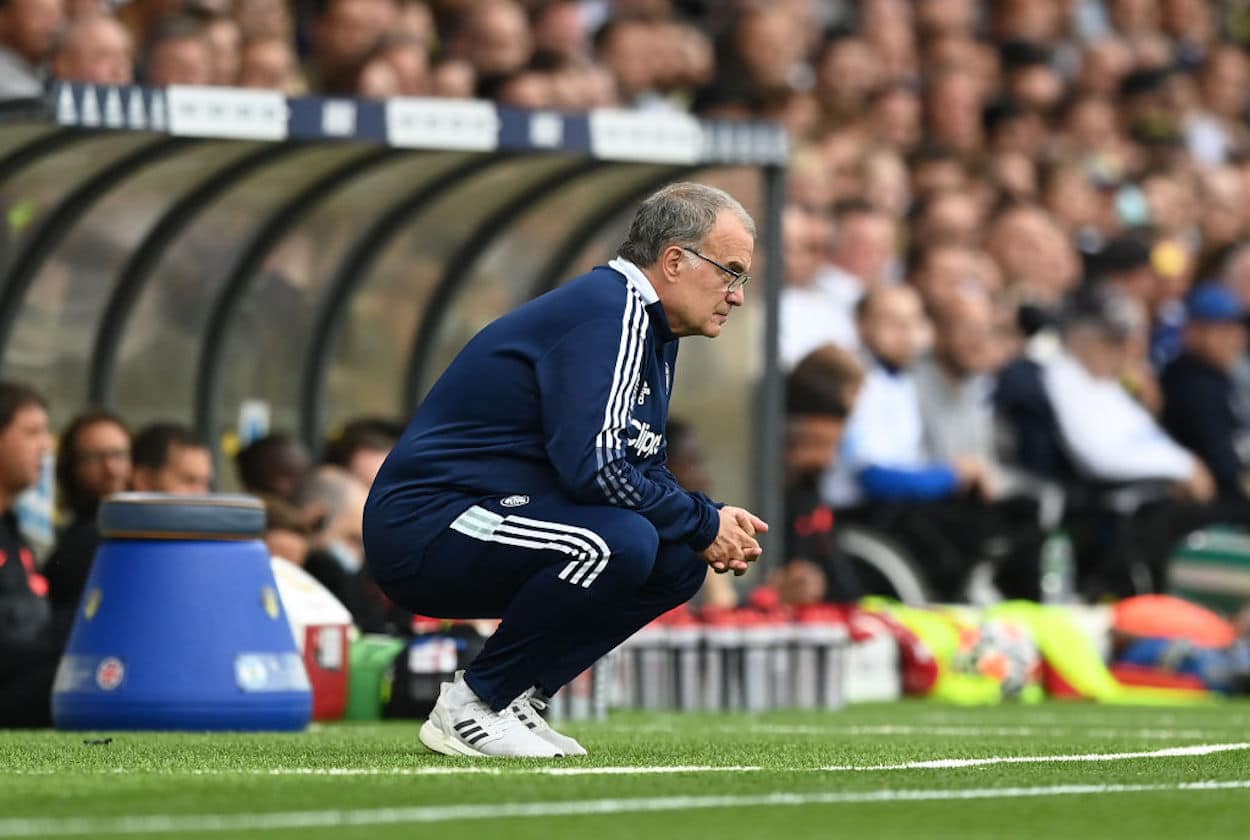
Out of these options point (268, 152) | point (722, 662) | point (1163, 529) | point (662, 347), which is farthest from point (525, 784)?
point (1163, 529)

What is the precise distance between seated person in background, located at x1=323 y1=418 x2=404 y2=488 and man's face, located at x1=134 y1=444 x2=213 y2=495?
103 cm

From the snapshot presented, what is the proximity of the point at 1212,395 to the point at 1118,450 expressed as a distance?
4.46 feet

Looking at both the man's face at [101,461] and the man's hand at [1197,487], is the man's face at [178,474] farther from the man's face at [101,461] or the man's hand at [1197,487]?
the man's hand at [1197,487]

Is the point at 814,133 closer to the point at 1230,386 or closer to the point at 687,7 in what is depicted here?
the point at 687,7

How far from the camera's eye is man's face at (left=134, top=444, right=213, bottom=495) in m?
10.5

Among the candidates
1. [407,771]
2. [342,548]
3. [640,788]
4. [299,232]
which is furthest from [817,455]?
[640,788]

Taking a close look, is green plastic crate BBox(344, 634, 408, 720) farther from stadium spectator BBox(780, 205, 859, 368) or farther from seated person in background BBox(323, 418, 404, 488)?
stadium spectator BBox(780, 205, 859, 368)

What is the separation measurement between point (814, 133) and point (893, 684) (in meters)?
5.29

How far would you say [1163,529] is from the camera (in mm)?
14484

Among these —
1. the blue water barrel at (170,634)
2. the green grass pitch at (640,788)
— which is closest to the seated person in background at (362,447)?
the blue water barrel at (170,634)

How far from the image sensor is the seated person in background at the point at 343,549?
10703 millimetres

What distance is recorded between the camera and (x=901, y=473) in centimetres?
1359

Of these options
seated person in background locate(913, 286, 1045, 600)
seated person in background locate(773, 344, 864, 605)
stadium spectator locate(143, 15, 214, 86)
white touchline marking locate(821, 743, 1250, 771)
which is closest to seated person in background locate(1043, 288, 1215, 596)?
seated person in background locate(913, 286, 1045, 600)

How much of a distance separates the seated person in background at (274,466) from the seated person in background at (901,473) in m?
3.28
